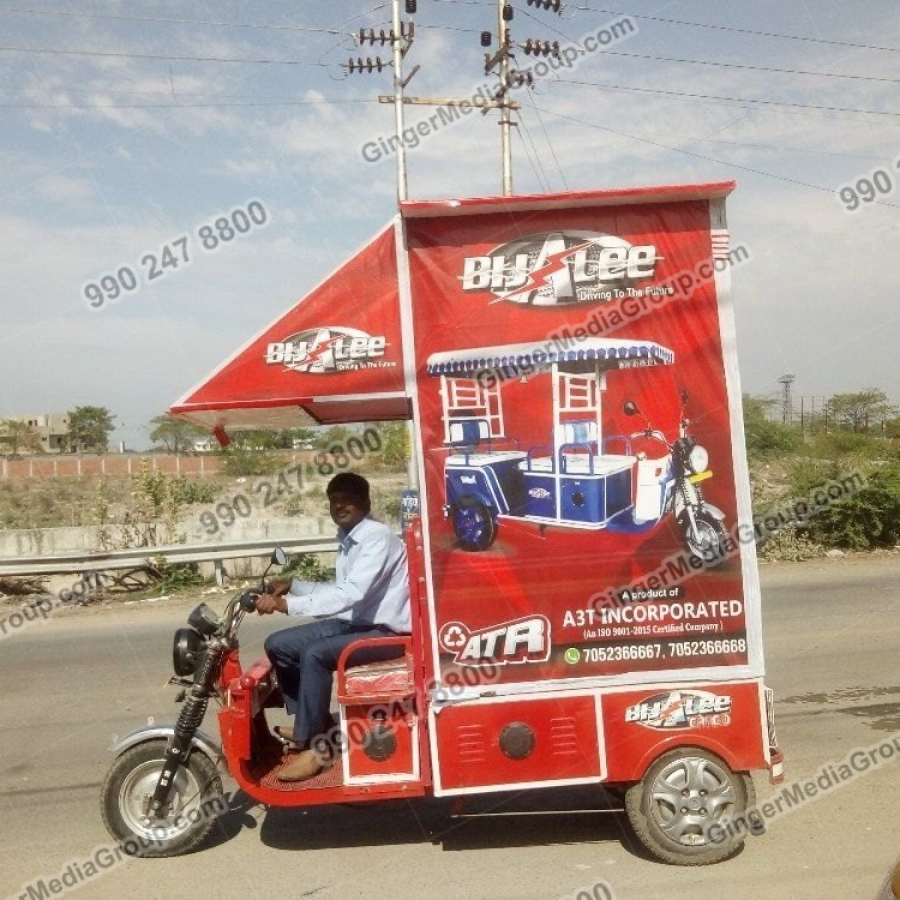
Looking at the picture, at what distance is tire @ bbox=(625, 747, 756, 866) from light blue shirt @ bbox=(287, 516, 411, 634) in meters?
1.41

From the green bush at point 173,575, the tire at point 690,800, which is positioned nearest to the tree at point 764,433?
the green bush at point 173,575

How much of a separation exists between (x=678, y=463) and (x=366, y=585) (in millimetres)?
1614

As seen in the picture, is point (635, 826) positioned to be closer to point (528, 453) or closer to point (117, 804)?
point (528, 453)

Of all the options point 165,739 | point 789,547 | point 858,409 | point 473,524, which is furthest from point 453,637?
point 858,409

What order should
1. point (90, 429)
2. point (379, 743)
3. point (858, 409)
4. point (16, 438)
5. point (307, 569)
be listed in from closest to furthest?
point (379, 743) < point (307, 569) < point (858, 409) < point (16, 438) < point (90, 429)

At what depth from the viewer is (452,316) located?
4590 millimetres

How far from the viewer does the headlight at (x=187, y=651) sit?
4.96 m

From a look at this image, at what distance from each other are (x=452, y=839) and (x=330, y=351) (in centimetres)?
257

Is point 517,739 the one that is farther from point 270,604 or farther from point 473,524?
point 270,604

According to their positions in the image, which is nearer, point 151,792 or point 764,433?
point 151,792

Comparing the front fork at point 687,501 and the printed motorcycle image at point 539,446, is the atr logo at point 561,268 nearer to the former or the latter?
the printed motorcycle image at point 539,446

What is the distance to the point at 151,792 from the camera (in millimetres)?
4914

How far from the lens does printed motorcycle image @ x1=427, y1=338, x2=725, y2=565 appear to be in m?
4.57

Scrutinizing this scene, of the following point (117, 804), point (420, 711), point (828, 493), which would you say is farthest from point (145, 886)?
point (828, 493)
